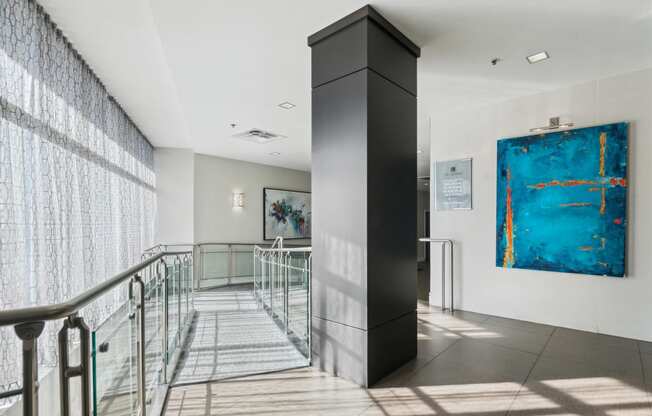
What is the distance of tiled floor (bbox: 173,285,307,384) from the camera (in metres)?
2.94

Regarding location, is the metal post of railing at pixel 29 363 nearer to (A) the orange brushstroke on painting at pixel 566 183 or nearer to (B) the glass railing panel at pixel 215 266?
(A) the orange brushstroke on painting at pixel 566 183

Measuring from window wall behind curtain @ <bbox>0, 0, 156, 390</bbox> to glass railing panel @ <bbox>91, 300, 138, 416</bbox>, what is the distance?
114 centimetres

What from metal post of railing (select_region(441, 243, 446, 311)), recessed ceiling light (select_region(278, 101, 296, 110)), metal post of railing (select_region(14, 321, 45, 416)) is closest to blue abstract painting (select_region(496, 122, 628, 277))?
metal post of railing (select_region(441, 243, 446, 311))

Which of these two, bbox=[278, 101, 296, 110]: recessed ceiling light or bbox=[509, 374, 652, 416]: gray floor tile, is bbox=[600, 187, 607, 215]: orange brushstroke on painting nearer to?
bbox=[509, 374, 652, 416]: gray floor tile

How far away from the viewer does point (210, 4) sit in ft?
8.27

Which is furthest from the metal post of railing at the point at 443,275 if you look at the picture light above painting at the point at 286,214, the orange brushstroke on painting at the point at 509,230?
the picture light above painting at the point at 286,214

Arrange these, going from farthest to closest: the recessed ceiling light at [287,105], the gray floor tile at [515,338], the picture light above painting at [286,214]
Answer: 1. the picture light above painting at [286,214]
2. the recessed ceiling light at [287,105]
3. the gray floor tile at [515,338]

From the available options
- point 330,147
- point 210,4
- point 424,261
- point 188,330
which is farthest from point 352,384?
point 424,261

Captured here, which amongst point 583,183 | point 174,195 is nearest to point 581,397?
point 583,183

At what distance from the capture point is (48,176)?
286cm

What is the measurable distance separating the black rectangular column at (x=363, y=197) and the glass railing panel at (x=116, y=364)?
4.69 feet

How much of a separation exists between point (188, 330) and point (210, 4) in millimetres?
3682

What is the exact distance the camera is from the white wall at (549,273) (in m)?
3.53

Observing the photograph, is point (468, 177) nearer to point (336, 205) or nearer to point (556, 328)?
point (556, 328)
